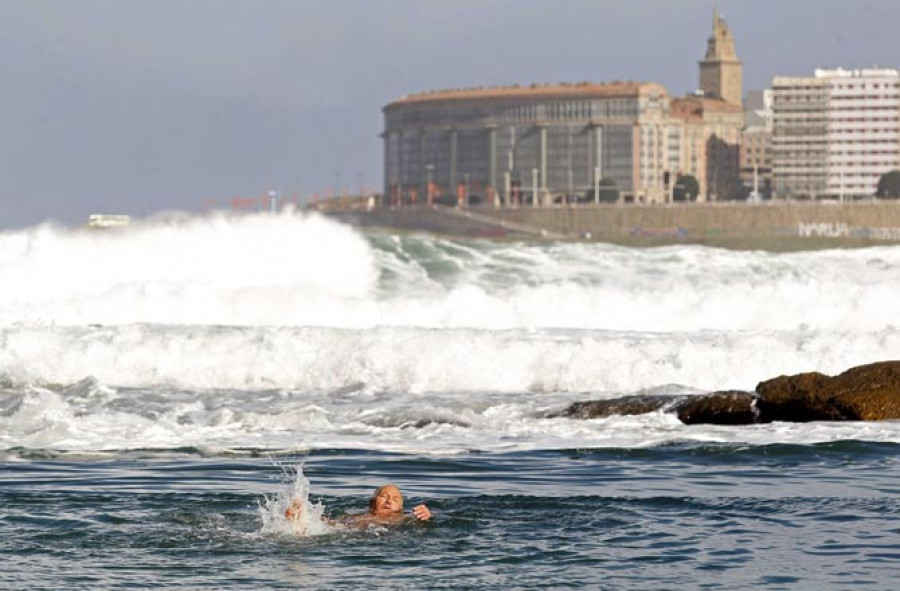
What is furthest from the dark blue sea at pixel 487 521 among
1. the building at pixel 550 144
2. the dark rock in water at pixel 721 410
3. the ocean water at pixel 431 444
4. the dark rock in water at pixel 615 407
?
the building at pixel 550 144

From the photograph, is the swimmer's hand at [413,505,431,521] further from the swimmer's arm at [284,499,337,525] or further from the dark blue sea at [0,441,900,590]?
the swimmer's arm at [284,499,337,525]

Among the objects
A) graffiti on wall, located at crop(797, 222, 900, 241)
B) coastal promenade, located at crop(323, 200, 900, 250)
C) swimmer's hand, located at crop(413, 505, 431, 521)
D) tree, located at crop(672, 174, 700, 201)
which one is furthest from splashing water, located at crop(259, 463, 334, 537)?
tree, located at crop(672, 174, 700, 201)

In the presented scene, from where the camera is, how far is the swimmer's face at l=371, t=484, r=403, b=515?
13.8m

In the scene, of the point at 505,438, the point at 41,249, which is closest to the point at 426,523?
the point at 505,438

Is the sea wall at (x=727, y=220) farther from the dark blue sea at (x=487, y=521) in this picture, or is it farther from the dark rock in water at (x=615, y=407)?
the dark blue sea at (x=487, y=521)

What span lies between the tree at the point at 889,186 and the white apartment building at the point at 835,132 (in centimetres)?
706

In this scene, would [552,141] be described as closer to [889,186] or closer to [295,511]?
[889,186]

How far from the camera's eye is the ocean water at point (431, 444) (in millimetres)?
12742

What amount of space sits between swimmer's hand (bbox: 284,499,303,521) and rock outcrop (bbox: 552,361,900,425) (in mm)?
7283

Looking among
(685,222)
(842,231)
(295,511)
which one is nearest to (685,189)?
(685,222)

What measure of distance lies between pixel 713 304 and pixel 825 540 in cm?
2553

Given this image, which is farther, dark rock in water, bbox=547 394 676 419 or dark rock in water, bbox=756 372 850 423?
dark rock in water, bbox=547 394 676 419

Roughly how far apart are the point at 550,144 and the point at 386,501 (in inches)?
6727

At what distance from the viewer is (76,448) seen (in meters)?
18.5
